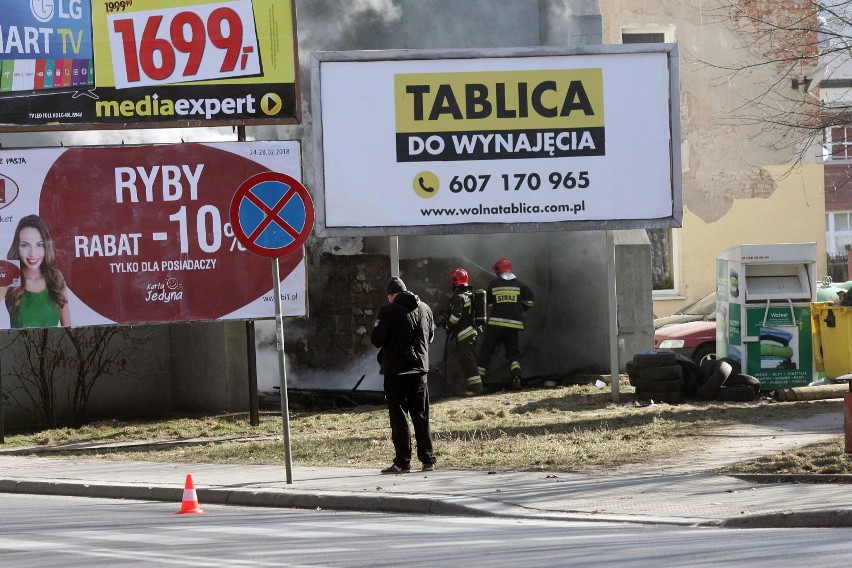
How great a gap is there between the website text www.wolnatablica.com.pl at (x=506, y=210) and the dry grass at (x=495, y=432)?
2579 mm

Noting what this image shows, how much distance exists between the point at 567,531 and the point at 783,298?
983 cm

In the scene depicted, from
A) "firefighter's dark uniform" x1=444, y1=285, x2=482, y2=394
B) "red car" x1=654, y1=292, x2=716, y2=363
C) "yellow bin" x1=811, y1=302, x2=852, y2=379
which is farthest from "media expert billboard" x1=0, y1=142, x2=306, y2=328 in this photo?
"red car" x1=654, y1=292, x2=716, y2=363

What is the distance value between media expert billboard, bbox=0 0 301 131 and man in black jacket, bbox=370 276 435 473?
18.6 ft

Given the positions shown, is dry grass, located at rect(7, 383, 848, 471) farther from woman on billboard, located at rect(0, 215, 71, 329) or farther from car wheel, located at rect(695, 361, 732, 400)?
woman on billboard, located at rect(0, 215, 71, 329)

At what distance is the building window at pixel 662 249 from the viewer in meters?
33.5

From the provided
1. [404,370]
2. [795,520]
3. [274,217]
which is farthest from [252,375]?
[795,520]

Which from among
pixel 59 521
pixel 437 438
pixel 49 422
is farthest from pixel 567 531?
pixel 49 422

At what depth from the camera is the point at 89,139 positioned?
19469 millimetres

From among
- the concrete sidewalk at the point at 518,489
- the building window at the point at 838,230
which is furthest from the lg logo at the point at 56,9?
the building window at the point at 838,230

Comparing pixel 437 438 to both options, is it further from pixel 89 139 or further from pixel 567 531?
pixel 89 139

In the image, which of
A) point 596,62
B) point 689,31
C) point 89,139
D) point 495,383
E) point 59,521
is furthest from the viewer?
point 689,31

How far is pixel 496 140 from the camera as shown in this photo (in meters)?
17.7

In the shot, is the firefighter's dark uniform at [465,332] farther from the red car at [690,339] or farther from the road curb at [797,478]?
the road curb at [797,478]

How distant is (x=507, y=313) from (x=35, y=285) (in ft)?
23.6
